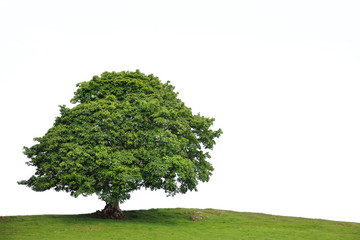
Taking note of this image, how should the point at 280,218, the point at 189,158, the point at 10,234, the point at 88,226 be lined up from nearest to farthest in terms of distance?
the point at 10,234
the point at 88,226
the point at 189,158
the point at 280,218

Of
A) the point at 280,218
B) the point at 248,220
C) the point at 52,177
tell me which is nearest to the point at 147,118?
the point at 52,177

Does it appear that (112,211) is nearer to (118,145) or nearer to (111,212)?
(111,212)

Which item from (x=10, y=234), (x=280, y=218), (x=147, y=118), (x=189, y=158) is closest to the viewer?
(x=10, y=234)

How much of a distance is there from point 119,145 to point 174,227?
9.83 metres

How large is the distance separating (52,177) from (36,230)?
17.9 ft

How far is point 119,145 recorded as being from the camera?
1422 inches

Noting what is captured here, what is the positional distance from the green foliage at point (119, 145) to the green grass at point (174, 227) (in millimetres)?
3272

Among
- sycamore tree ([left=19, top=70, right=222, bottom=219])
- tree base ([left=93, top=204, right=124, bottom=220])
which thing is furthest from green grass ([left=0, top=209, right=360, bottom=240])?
sycamore tree ([left=19, top=70, right=222, bottom=219])

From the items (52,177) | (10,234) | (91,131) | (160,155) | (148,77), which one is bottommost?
(10,234)

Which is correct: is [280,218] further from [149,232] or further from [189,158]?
[149,232]

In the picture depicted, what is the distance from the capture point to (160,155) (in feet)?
116

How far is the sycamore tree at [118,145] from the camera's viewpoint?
113 feet

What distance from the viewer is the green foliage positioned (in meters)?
34.4

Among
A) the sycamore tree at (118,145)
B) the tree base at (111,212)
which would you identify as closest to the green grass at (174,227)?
the tree base at (111,212)
